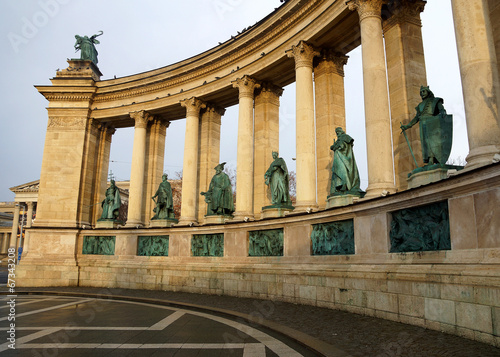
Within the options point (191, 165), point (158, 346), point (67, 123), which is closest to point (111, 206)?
point (191, 165)

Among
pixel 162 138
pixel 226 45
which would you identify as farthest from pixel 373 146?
pixel 162 138

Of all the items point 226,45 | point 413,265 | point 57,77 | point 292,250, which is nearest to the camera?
point 413,265

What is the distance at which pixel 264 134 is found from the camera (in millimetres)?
27875

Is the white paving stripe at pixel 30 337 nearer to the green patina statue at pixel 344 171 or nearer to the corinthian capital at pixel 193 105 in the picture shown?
A: the green patina statue at pixel 344 171

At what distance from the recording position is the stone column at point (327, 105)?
2288 centimetres

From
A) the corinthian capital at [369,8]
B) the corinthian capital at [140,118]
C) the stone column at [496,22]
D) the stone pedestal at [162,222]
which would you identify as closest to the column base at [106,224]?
the stone pedestal at [162,222]

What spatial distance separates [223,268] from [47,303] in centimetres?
981

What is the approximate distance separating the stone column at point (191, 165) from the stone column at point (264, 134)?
4.98 meters

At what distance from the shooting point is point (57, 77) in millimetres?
35156

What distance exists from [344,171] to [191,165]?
571 inches

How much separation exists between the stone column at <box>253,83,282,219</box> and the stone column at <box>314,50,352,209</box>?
15.1ft

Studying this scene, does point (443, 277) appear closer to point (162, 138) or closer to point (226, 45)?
point (226, 45)

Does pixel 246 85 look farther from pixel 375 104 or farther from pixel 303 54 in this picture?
pixel 375 104

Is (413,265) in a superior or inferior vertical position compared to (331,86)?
inferior
